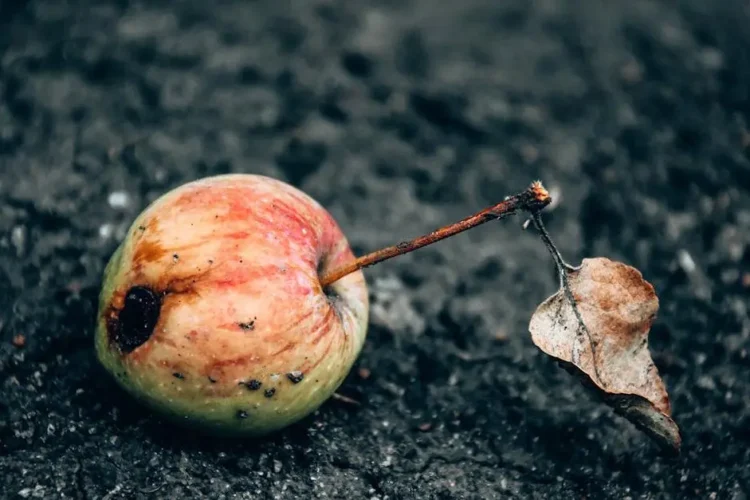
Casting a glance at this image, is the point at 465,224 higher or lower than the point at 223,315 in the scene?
higher

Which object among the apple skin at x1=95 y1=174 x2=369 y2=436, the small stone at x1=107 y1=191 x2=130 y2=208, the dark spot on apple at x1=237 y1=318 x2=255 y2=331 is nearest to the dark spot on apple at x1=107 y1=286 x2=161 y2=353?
the apple skin at x1=95 y1=174 x2=369 y2=436

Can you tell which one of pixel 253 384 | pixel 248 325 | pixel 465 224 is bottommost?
pixel 253 384

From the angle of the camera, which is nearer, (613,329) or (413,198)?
(613,329)

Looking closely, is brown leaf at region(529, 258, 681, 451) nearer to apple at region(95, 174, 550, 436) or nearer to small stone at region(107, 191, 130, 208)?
apple at region(95, 174, 550, 436)

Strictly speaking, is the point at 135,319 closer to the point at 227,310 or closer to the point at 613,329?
the point at 227,310

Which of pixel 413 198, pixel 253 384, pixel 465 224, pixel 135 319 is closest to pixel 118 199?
pixel 135 319

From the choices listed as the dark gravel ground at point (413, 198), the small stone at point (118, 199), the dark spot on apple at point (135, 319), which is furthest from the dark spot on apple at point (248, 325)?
the small stone at point (118, 199)

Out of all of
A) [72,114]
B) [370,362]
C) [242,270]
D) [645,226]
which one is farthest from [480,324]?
[72,114]
